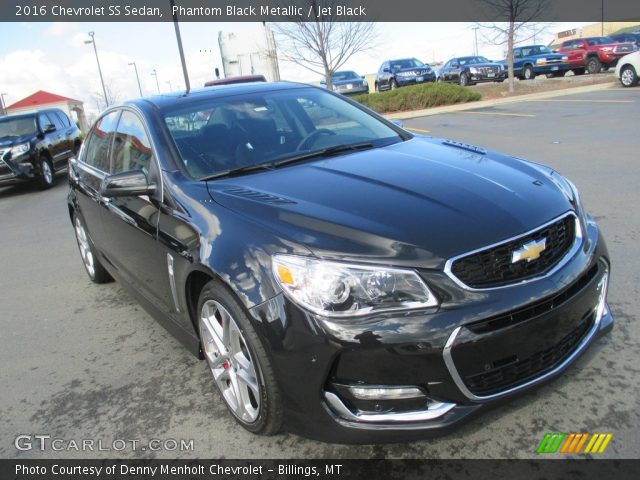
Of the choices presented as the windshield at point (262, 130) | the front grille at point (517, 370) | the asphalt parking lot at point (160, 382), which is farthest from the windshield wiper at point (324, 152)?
the front grille at point (517, 370)

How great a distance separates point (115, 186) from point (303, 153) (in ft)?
3.61

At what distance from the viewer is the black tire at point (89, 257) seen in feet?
16.1

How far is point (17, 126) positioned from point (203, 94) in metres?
10.3

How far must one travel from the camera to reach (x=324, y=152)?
3350 millimetres

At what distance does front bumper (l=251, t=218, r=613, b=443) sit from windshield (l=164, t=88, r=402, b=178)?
1.26m

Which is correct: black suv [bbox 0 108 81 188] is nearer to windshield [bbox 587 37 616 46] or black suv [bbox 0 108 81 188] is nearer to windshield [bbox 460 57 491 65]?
windshield [bbox 460 57 491 65]

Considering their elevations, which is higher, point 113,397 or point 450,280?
point 450,280

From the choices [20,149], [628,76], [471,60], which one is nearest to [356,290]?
[20,149]

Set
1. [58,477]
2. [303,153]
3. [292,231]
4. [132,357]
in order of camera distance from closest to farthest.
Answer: [292,231]
[58,477]
[303,153]
[132,357]

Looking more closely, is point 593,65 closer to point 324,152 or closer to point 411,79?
point 411,79

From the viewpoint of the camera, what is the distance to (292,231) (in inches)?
90.8

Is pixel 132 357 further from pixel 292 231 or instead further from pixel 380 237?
pixel 380 237

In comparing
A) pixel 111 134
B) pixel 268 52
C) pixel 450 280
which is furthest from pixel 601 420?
pixel 268 52

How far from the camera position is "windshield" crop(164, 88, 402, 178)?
10.6ft
